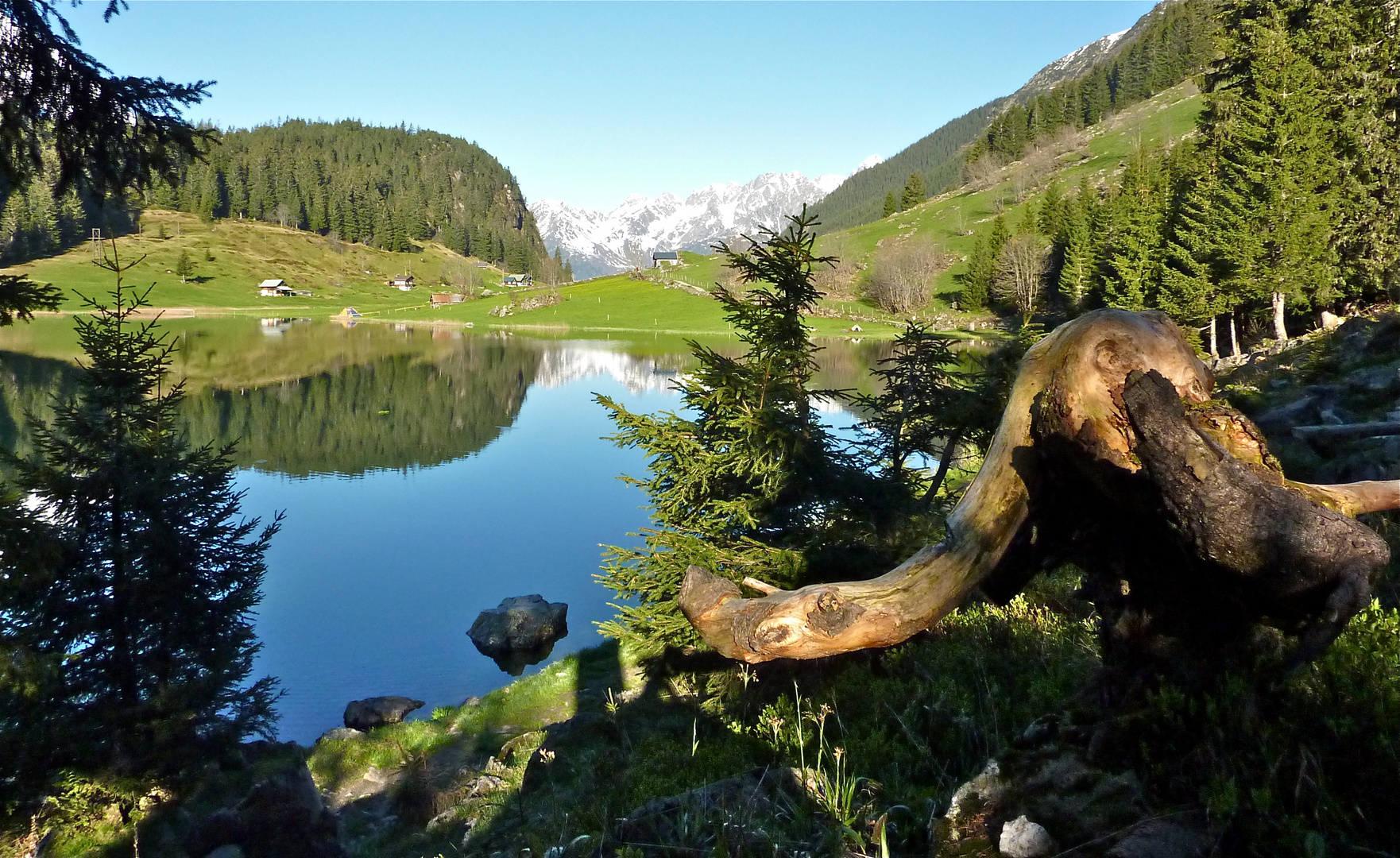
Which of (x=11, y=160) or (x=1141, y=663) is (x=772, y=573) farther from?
(x=11, y=160)

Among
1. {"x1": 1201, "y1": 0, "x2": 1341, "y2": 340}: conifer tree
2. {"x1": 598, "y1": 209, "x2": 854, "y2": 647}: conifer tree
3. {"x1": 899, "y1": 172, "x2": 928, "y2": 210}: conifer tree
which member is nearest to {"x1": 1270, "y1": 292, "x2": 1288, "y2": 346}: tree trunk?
{"x1": 1201, "y1": 0, "x2": 1341, "y2": 340}: conifer tree

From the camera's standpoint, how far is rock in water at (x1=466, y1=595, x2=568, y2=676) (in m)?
17.8

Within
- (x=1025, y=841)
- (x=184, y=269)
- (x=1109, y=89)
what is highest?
(x=1109, y=89)

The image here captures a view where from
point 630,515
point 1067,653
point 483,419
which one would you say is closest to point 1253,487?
point 1067,653

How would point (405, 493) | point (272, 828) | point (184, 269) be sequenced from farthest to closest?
point (184, 269) → point (405, 493) → point (272, 828)

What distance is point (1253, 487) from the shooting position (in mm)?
2561

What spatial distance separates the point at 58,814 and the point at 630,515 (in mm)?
17547

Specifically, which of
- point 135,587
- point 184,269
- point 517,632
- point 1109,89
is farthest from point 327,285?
point 135,587

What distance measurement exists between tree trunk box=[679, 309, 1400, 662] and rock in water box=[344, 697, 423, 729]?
1379 cm

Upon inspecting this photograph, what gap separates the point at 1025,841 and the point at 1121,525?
52.4 inches

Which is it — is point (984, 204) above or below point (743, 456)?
above

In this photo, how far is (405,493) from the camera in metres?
30.1

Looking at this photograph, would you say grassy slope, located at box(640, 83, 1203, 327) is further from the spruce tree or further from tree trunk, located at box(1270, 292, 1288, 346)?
the spruce tree

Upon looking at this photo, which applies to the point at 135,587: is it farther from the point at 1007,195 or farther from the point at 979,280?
the point at 1007,195
